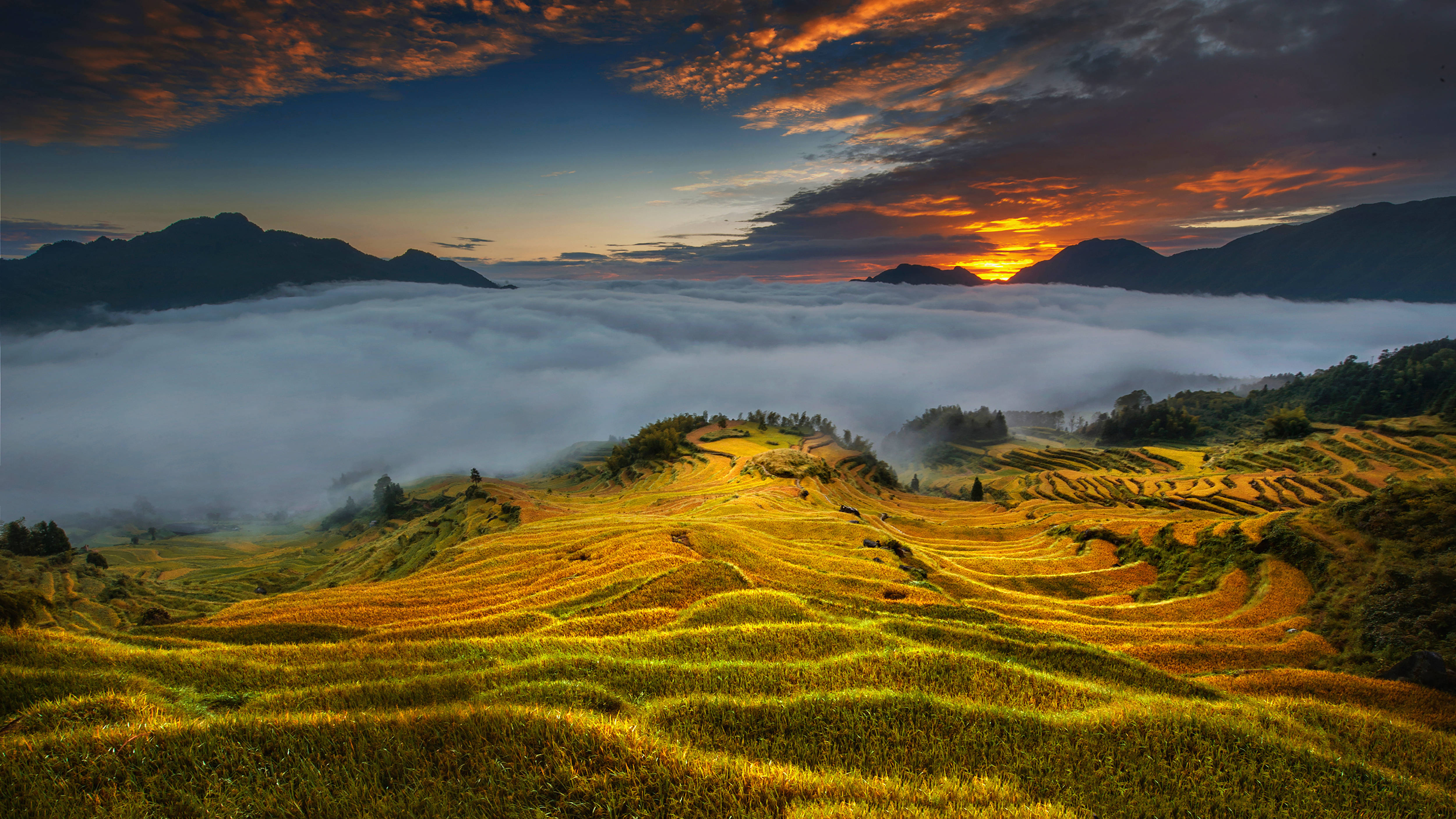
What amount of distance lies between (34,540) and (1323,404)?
22874 centimetres

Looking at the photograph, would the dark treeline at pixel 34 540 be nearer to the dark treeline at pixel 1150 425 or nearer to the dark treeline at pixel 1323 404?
the dark treeline at pixel 1323 404

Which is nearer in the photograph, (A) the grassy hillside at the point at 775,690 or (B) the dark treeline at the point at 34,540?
(A) the grassy hillside at the point at 775,690

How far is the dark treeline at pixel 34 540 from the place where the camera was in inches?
1731

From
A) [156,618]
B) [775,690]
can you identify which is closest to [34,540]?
[156,618]

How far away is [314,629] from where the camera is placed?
37.7 feet

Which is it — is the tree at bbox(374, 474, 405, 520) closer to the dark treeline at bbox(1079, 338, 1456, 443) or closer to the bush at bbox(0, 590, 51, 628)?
the bush at bbox(0, 590, 51, 628)

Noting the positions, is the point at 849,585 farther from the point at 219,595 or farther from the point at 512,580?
the point at 219,595

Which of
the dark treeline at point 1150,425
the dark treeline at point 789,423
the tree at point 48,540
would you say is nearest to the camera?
the tree at point 48,540

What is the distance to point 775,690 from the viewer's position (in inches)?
268

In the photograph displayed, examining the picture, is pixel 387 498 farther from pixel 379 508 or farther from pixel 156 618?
pixel 156 618

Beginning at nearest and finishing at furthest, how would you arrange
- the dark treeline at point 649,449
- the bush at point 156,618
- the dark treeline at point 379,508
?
the bush at point 156,618
the dark treeline at point 649,449
the dark treeline at point 379,508

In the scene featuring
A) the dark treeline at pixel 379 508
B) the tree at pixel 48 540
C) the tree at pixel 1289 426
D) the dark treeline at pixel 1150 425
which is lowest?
the dark treeline at pixel 379 508

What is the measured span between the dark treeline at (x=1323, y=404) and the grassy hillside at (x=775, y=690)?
86.6 meters

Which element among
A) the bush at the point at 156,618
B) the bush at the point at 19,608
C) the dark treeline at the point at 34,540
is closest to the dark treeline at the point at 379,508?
the dark treeline at the point at 34,540
